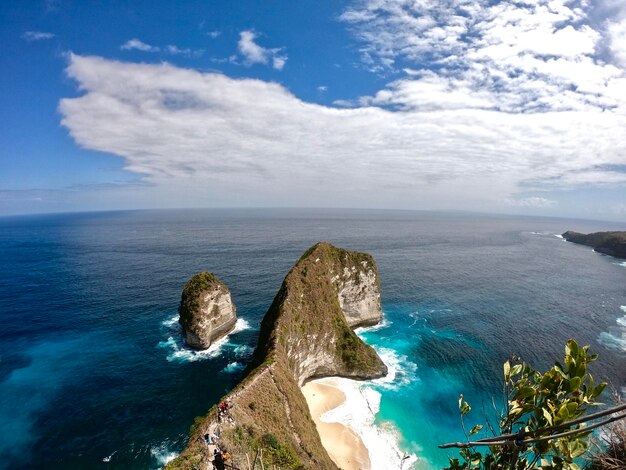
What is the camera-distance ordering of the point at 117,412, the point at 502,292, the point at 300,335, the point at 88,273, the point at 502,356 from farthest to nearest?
the point at 88,273 < the point at 502,292 < the point at 502,356 < the point at 300,335 < the point at 117,412

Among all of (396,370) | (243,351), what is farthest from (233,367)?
(396,370)

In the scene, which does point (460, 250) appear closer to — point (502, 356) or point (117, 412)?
point (502, 356)

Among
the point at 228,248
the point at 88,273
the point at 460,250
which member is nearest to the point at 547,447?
the point at 88,273

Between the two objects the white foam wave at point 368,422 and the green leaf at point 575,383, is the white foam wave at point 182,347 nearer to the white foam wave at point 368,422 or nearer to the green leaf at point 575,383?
the white foam wave at point 368,422

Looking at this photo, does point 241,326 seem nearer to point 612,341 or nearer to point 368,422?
point 368,422

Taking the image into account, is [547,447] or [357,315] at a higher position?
[547,447]

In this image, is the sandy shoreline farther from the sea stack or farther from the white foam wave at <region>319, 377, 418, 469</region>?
the sea stack

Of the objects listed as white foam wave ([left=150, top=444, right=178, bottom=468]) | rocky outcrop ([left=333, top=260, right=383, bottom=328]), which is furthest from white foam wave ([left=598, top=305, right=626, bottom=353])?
white foam wave ([left=150, top=444, right=178, bottom=468])
